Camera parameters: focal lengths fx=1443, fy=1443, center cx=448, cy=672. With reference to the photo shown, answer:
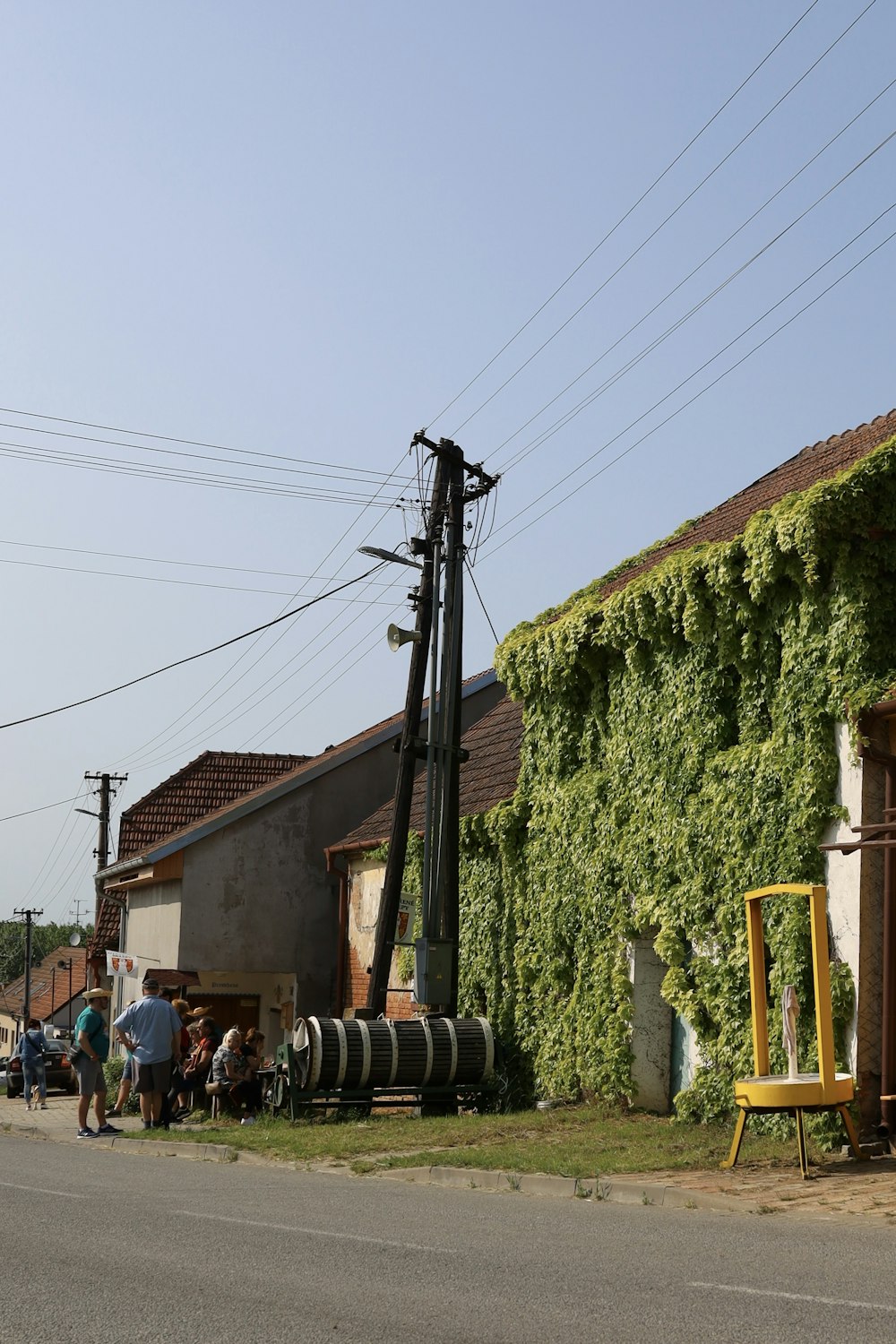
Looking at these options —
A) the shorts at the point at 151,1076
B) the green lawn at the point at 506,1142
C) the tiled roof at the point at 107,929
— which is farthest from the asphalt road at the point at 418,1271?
the tiled roof at the point at 107,929

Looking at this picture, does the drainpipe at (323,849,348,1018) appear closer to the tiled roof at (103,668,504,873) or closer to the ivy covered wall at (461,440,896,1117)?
the tiled roof at (103,668,504,873)

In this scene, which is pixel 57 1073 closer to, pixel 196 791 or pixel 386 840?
pixel 196 791

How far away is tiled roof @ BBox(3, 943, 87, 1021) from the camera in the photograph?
74.5m

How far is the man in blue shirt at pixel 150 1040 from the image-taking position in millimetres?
15648

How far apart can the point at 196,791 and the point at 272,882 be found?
8619 mm

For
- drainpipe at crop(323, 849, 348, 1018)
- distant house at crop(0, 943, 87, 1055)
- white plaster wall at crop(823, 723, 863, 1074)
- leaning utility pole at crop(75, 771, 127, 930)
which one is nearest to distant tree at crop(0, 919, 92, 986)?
distant house at crop(0, 943, 87, 1055)

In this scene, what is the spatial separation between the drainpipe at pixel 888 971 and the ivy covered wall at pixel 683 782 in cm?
35

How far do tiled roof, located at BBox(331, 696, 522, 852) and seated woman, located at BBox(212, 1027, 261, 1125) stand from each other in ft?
14.7

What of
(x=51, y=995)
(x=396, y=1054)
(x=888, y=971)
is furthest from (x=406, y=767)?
(x=51, y=995)

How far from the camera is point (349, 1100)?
1611 cm

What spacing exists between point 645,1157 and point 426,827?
23.3 feet

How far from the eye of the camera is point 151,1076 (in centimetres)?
1584

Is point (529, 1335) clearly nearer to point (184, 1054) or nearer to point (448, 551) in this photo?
point (448, 551)

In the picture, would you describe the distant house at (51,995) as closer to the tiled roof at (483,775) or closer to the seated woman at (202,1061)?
the tiled roof at (483,775)
